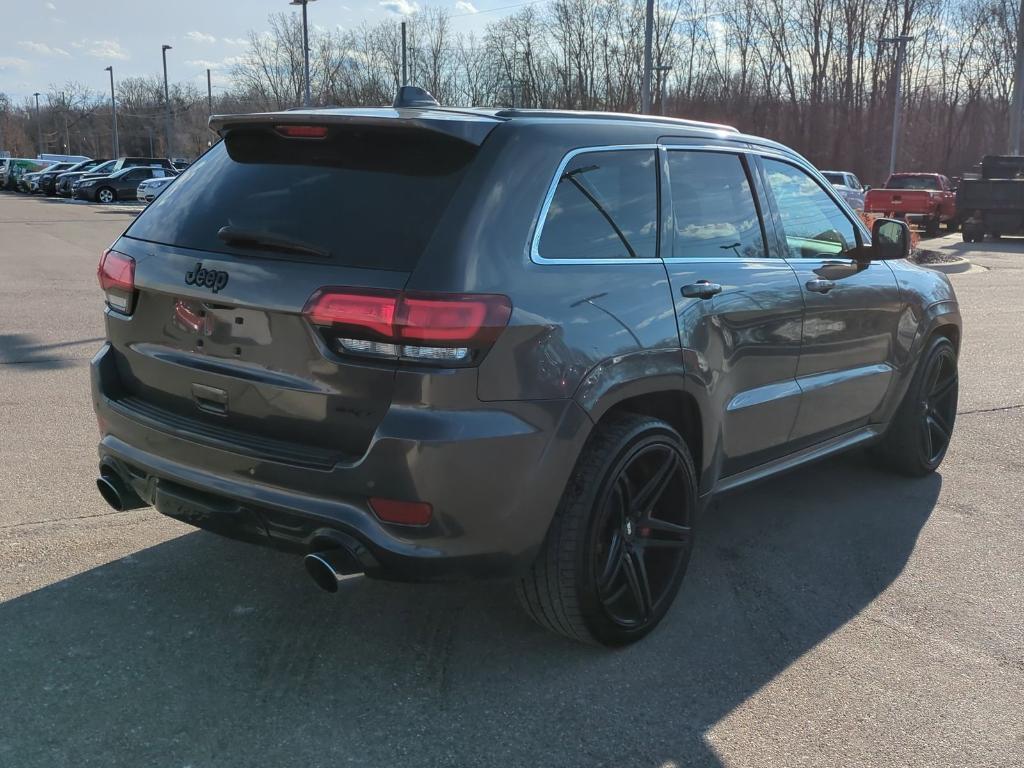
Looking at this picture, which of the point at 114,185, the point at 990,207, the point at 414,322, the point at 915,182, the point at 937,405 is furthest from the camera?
the point at 114,185

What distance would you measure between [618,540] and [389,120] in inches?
63.6

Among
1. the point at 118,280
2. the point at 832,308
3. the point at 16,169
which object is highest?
the point at 16,169

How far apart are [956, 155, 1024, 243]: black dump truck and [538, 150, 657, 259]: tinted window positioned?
83.5ft

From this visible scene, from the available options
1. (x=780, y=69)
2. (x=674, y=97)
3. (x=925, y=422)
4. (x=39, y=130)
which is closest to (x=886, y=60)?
(x=780, y=69)

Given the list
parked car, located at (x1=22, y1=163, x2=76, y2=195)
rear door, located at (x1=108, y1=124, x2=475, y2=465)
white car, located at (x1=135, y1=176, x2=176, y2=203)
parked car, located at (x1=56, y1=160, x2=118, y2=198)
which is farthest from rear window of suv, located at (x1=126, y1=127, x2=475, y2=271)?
parked car, located at (x1=22, y1=163, x2=76, y2=195)

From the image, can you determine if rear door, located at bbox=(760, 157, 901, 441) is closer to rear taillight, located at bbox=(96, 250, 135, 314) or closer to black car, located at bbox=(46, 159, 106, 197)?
rear taillight, located at bbox=(96, 250, 135, 314)

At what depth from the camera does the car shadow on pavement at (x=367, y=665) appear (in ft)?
9.26

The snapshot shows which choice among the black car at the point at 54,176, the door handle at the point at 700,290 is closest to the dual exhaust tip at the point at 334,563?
the door handle at the point at 700,290

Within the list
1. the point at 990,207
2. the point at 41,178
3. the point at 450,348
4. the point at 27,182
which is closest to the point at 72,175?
the point at 41,178

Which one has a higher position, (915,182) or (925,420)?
(915,182)

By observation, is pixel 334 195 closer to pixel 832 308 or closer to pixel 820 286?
pixel 820 286

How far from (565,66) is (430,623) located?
61067 millimetres

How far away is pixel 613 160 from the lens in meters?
3.45

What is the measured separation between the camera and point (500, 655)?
11.1 feet
